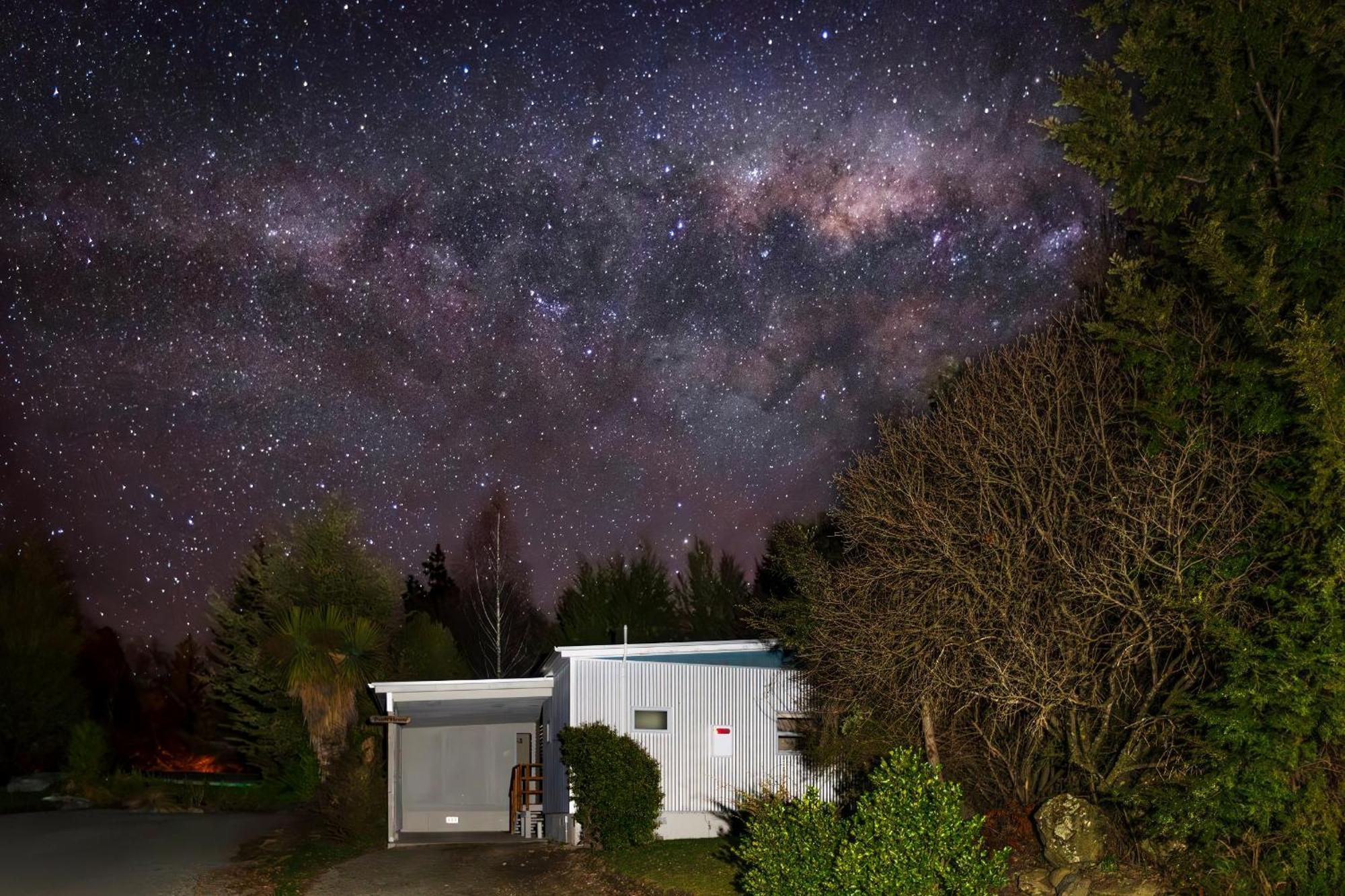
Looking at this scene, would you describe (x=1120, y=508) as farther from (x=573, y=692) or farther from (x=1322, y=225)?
(x=573, y=692)

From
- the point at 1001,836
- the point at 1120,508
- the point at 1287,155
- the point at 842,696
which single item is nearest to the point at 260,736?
the point at 842,696

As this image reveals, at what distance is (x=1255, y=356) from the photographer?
1169cm

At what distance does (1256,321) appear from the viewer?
10.9m

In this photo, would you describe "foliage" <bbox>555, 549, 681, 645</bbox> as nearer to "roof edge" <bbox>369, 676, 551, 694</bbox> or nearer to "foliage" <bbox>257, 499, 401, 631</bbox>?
"foliage" <bbox>257, 499, 401, 631</bbox>

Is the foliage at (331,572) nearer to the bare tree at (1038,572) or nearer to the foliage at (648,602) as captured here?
the foliage at (648,602)

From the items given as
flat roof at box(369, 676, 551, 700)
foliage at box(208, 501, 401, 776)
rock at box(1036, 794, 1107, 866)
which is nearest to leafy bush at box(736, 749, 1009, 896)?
rock at box(1036, 794, 1107, 866)

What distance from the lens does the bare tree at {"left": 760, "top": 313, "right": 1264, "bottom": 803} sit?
39.8ft

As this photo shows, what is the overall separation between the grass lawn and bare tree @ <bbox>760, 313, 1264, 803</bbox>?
2866mm

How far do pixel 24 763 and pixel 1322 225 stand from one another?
39.1 metres

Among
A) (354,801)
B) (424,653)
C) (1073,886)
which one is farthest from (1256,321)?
(424,653)

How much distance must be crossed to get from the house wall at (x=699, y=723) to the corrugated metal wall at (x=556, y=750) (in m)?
0.25

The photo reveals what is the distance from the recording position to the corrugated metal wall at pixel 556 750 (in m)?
18.2

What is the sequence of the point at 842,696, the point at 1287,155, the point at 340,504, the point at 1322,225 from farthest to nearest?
the point at 340,504 → the point at 842,696 → the point at 1287,155 → the point at 1322,225

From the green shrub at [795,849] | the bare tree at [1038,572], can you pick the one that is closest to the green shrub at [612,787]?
the bare tree at [1038,572]
